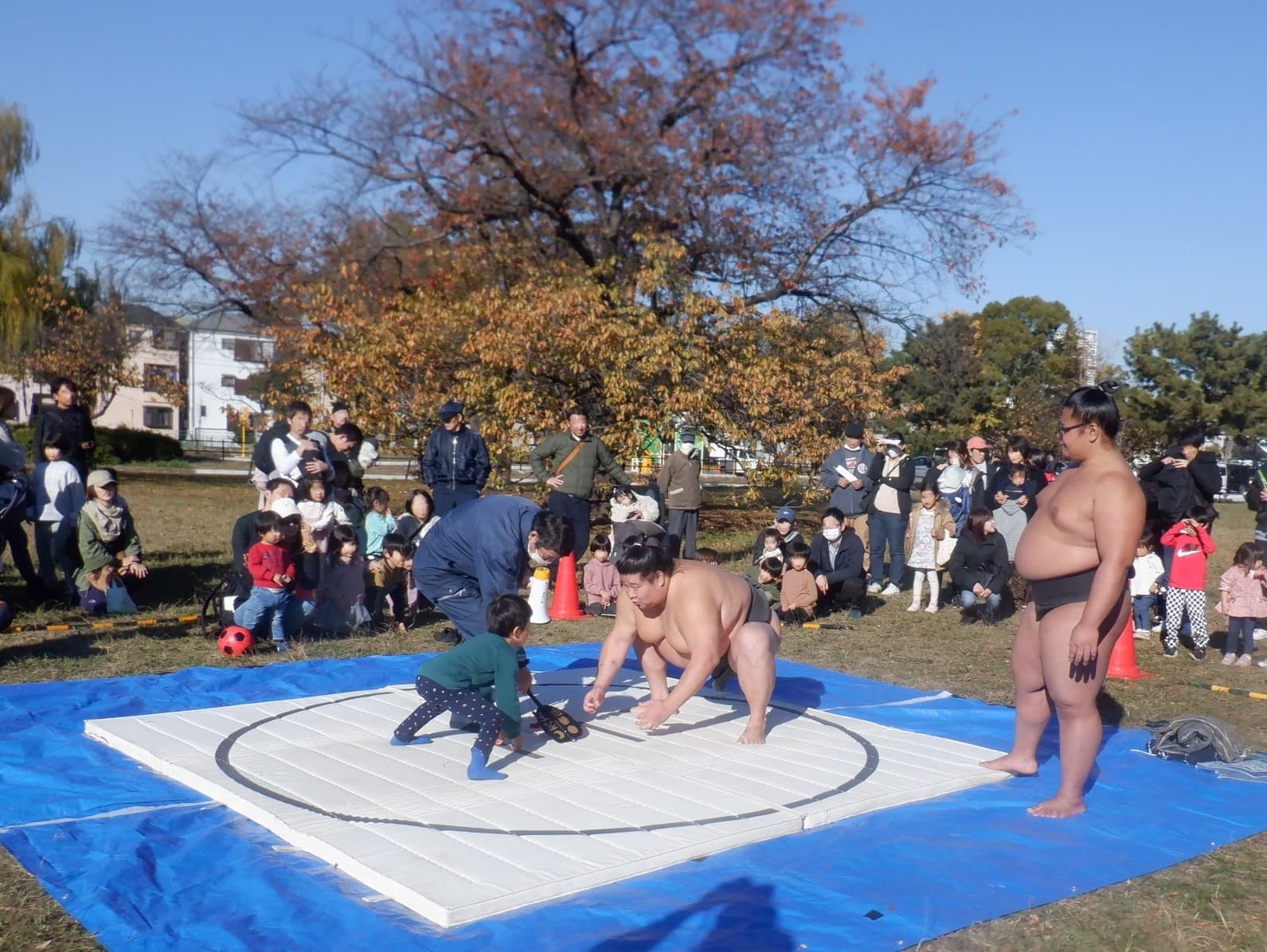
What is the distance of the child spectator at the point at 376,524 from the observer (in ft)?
32.2

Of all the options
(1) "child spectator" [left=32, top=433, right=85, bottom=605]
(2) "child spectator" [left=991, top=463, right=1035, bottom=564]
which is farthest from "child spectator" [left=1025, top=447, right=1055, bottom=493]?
(1) "child spectator" [left=32, top=433, right=85, bottom=605]

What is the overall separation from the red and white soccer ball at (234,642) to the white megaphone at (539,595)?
7.85 feet

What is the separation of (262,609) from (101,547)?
6.39 ft

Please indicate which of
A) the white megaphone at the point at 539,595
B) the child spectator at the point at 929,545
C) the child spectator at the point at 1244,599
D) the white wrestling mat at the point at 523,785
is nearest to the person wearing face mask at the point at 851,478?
the child spectator at the point at 929,545

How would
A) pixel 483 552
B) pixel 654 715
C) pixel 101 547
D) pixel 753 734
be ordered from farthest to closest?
1. pixel 101 547
2. pixel 483 552
3. pixel 753 734
4. pixel 654 715

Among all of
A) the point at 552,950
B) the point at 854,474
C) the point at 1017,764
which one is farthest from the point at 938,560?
the point at 552,950

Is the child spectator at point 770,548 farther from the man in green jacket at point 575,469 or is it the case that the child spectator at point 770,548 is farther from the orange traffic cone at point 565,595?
the orange traffic cone at point 565,595

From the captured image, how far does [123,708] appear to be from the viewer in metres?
6.43

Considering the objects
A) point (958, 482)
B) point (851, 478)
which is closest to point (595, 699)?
point (851, 478)

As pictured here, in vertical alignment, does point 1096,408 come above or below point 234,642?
above

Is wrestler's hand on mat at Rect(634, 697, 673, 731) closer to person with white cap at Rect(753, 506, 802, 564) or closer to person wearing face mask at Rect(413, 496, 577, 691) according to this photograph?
person wearing face mask at Rect(413, 496, 577, 691)

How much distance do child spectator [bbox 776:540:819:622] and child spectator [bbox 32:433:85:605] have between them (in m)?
5.75

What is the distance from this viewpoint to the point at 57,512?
9469 mm

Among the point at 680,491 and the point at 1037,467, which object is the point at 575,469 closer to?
the point at 680,491
